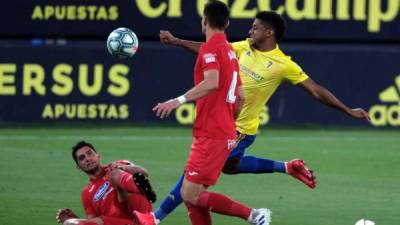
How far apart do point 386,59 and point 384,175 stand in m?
5.85

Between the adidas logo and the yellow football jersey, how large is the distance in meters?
9.79

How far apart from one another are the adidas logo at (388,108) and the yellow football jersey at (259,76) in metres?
9.79

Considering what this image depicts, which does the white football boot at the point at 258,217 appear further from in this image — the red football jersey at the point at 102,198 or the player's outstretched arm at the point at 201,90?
the player's outstretched arm at the point at 201,90

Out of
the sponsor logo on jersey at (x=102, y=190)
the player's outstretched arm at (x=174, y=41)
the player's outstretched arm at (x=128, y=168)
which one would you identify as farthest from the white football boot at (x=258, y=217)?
the player's outstretched arm at (x=174, y=41)

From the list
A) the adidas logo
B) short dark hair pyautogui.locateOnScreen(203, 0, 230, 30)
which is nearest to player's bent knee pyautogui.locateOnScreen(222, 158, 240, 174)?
short dark hair pyautogui.locateOnScreen(203, 0, 230, 30)

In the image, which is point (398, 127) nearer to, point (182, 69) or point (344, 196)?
point (182, 69)

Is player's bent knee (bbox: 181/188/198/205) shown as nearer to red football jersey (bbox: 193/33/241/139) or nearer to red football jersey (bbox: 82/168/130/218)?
red football jersey (bbox: 193/33/241/139)

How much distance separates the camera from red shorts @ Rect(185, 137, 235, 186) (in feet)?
32.0

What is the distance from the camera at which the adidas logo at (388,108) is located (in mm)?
21328

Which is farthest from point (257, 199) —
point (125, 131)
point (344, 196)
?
point (125, 131)

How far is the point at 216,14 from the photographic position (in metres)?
9.76

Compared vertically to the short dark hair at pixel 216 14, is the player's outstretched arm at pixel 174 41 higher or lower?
lower

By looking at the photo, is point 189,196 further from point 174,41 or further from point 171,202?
point 174,41

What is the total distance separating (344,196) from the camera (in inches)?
550
